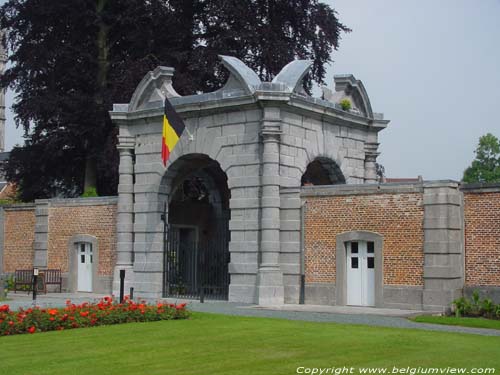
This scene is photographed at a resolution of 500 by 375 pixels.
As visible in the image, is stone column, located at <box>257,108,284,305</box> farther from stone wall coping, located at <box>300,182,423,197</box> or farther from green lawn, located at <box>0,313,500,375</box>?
green lawn, located at <box>0,313,500,375</box>

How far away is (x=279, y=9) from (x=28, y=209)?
42.7ft

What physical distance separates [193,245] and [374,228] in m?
6.64

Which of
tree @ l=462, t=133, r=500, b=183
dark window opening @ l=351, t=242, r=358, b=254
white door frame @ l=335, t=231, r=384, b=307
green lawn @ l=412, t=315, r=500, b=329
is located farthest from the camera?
tree @ l=462, t=133, r=500, b=183

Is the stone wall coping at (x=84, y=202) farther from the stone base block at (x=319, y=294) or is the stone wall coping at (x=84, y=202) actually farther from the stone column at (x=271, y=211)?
the stone base block at (x=319, y=294)

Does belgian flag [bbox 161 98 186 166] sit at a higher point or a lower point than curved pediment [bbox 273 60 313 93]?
lower

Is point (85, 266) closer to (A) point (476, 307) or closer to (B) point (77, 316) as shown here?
(B) point (77, 316)

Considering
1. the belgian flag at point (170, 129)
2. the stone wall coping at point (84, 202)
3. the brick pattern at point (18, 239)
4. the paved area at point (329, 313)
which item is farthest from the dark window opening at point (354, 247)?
the brick pattern at point (18, 239)

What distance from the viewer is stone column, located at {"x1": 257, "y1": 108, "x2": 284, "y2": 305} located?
22.5 m

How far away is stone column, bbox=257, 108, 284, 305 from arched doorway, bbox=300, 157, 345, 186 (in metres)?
2.82

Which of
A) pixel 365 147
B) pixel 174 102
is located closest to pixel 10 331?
pixel 174 102

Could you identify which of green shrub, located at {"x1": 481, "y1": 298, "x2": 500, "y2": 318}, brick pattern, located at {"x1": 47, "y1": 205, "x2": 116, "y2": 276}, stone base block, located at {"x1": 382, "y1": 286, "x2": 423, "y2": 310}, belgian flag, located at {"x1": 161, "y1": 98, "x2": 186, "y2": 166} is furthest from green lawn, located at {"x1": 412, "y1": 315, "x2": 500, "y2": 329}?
brick pattern, located at {"x1": 47, "y1": 205, "x2": 116, "y2": 276}

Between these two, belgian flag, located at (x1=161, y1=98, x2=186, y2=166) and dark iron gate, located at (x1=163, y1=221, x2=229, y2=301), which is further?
dark iron gate, located at (x1=163, y1=221, x2=229, y2=301)

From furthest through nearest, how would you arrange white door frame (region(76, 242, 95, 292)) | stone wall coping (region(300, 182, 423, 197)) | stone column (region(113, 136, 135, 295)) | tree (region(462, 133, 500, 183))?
1. tree (region(462, 133, 500, 183))
2. white door frame (region(76, 242, 95, 292))
3. stone column (region(113, 136, 135, 295))
4. stone wall coping (region(300, 182, 423, 197))

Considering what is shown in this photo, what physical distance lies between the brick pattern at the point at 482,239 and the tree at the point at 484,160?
40.9 m
